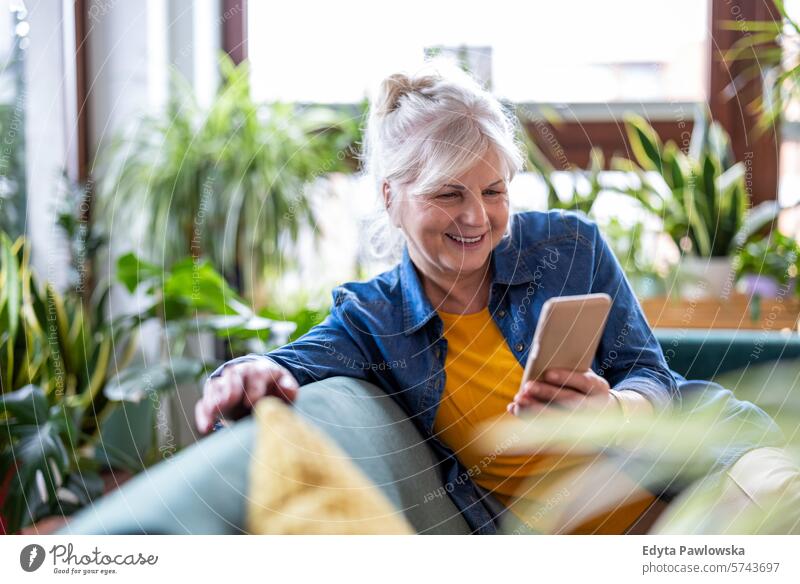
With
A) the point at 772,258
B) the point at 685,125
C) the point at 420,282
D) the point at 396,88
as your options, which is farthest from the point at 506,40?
the point at 685,125

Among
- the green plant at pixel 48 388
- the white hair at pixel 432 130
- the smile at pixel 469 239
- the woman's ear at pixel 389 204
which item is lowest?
the green plant at pixel 48 388

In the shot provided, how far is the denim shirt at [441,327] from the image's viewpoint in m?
0.88

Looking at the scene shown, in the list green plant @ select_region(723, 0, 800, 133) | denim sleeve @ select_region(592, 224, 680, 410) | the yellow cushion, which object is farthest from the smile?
green plant @ select_region(723, 0, 800, 133)

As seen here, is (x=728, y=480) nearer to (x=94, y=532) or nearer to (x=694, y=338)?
(x=694, y=338)

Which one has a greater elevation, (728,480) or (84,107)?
(84,107)

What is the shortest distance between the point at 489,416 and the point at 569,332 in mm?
176

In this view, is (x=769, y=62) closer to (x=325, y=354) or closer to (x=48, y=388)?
(x=325, y=354)

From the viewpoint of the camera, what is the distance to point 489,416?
884mm

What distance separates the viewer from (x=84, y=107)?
159 centimetres

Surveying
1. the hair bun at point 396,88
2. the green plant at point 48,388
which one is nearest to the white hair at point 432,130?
the hair bun at point 396,88

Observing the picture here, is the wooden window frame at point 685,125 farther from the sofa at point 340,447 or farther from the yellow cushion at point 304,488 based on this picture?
the yellow cushion at point 304,488

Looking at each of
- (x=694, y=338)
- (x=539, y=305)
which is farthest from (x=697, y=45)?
A: (x=539, y=305)

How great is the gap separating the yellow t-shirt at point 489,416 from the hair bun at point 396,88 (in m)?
0.23
